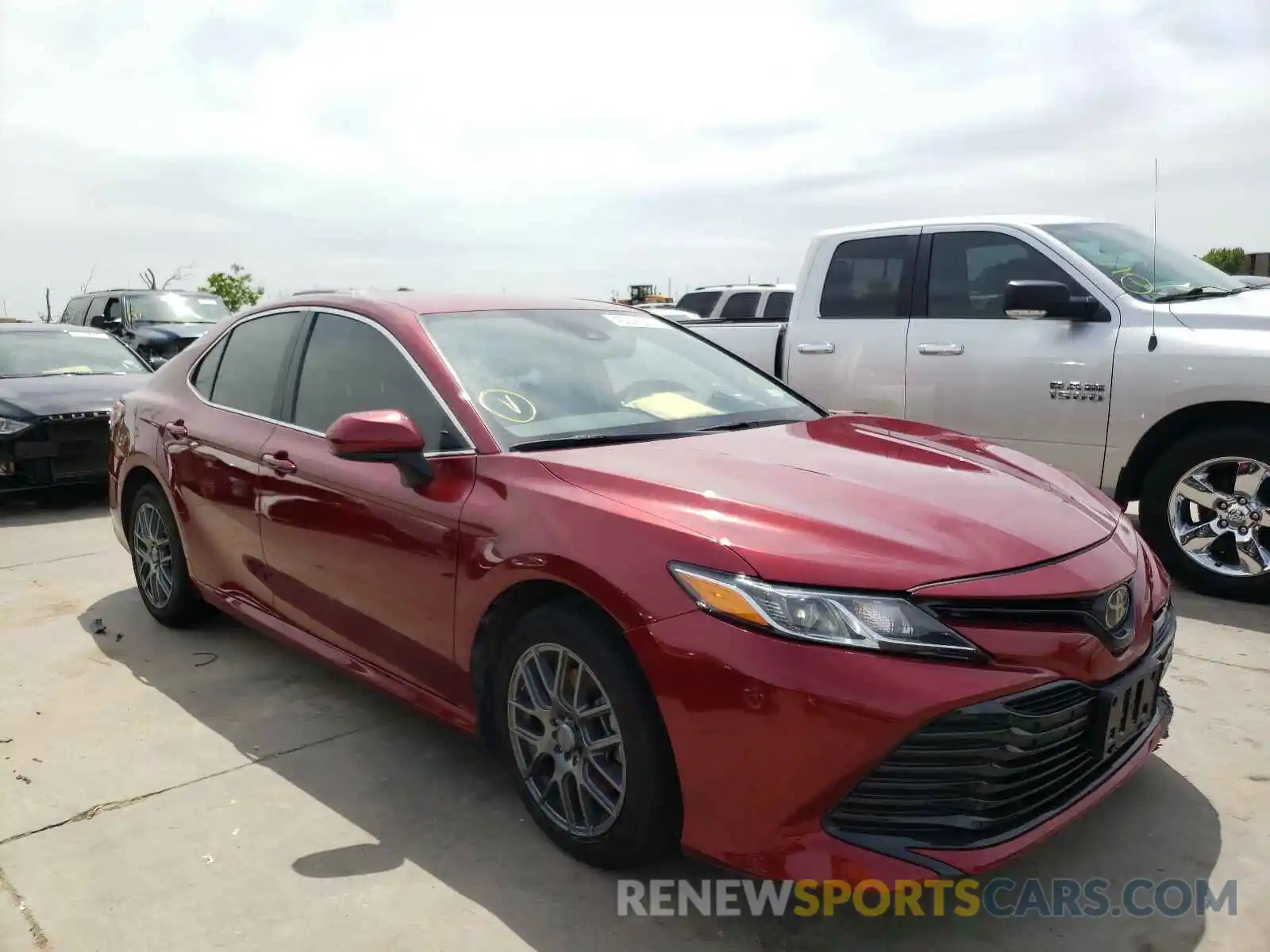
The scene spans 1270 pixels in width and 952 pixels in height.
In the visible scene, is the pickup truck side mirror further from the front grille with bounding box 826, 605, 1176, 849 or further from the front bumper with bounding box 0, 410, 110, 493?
the front bumper with bounding box 0, 410, 110, 493

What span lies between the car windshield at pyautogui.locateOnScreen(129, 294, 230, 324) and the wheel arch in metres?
13.8

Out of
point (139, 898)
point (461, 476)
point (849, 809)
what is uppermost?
point (461, 476)

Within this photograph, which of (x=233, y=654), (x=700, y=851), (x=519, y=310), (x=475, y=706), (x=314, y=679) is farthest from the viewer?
(x=233, y=654)

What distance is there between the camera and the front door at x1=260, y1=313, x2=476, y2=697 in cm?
296

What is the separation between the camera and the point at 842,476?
271 cm

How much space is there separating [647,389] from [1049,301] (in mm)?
2768

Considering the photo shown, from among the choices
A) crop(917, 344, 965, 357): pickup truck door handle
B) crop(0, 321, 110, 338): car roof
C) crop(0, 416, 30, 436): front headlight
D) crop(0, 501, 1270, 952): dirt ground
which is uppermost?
crop(0, 321, 110, 338): car roof

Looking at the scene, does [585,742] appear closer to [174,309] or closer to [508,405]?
[508,405]

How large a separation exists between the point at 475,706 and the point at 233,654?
196cm

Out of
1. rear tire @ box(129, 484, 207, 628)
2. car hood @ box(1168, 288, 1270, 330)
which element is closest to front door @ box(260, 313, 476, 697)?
rear tire @ box(129, 484, 207, 628)

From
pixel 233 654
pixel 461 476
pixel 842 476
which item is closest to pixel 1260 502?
pixel 842 476

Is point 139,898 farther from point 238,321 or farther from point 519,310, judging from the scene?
point 238,321

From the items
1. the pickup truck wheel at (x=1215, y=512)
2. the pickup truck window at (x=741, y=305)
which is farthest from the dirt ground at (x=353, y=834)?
the pickup truck window at (x=741, y=305)

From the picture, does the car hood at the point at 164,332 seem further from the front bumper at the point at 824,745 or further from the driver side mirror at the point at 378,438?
the front bumper at the point at 824,745
